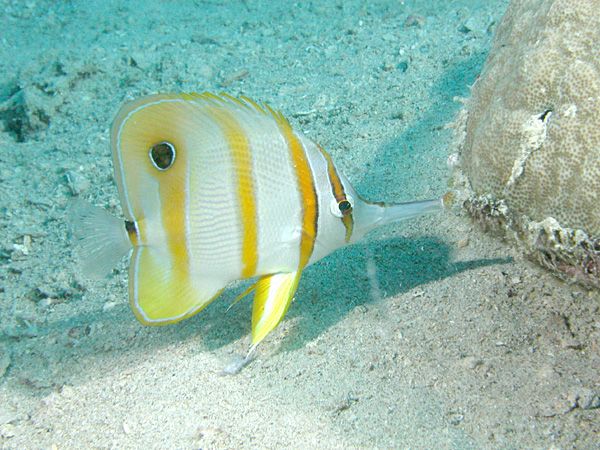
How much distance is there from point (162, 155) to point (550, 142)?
1.73 m

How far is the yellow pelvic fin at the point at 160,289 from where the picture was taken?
2.09 metres

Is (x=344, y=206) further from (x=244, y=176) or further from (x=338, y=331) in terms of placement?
(x=338, y=331)

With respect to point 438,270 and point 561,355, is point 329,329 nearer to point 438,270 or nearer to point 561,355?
point 438,270

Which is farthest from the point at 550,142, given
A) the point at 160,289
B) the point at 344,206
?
the point at 160,289

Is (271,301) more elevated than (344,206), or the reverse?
(344,206)

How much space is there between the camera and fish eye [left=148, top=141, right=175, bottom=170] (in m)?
2.03

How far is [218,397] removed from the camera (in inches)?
93.6

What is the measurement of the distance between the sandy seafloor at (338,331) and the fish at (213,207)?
1.81 feet

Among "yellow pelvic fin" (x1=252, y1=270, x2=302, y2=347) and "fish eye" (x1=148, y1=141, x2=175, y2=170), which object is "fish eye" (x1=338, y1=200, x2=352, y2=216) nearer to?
"yellow pelvic fin" (x1=252, y1=270, x2=302, y2=347)

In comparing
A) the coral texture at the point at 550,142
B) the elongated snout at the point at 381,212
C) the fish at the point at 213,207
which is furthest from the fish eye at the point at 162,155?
the coral texture at the point at 550,142

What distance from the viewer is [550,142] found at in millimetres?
2303

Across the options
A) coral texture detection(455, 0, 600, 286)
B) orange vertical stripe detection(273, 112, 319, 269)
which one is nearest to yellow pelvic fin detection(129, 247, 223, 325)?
orange vertical stripe detection(273, 112, 319, 269)

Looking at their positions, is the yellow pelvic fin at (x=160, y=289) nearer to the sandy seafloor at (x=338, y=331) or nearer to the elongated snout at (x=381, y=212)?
the sandy seafloor at (x=338, y=331)

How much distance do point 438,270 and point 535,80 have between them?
1.10 m
